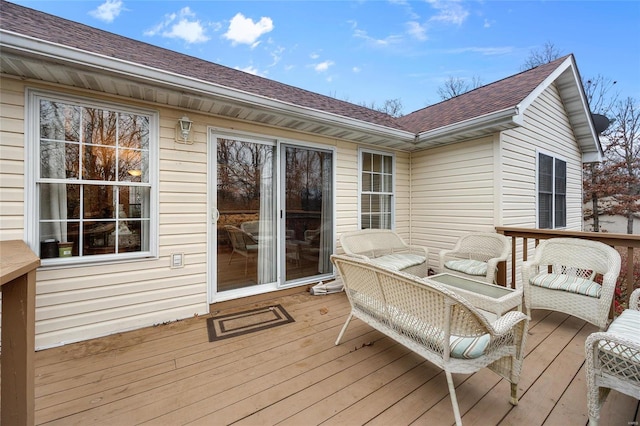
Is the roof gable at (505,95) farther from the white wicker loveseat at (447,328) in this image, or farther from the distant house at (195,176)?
the white wicker loveseat at (447,328)

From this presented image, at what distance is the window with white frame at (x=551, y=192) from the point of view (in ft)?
16.4

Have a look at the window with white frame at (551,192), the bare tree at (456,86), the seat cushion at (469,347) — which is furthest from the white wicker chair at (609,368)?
the bare tree at (456,86)

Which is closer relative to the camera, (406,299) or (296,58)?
(406,299)

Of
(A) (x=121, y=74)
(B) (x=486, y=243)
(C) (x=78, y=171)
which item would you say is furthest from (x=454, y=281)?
(C) (x=78, y=171)

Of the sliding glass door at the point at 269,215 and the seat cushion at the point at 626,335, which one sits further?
the sliding glass door at the point at 269,215

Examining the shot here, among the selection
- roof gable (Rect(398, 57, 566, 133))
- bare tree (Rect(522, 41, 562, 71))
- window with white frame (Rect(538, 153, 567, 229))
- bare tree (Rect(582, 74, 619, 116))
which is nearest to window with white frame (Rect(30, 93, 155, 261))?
roof gable (Rect(398, 57, 566, 133))

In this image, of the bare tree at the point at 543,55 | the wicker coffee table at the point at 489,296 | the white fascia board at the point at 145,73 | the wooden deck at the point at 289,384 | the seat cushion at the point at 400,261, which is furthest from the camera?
the bare tree at the point at 543,55

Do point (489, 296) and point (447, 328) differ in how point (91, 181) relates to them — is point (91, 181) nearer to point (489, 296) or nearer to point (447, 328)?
point (447, 328)

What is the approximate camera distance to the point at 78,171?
2592 mm

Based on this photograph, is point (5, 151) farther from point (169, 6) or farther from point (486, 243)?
point (486, 243)

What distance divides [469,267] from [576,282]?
1078 millimetres

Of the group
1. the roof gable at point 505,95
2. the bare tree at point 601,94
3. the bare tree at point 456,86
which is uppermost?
the bare tree at point 456,86

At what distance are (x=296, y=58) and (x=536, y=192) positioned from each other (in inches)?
373

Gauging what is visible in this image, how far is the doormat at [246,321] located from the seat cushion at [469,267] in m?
2.47
